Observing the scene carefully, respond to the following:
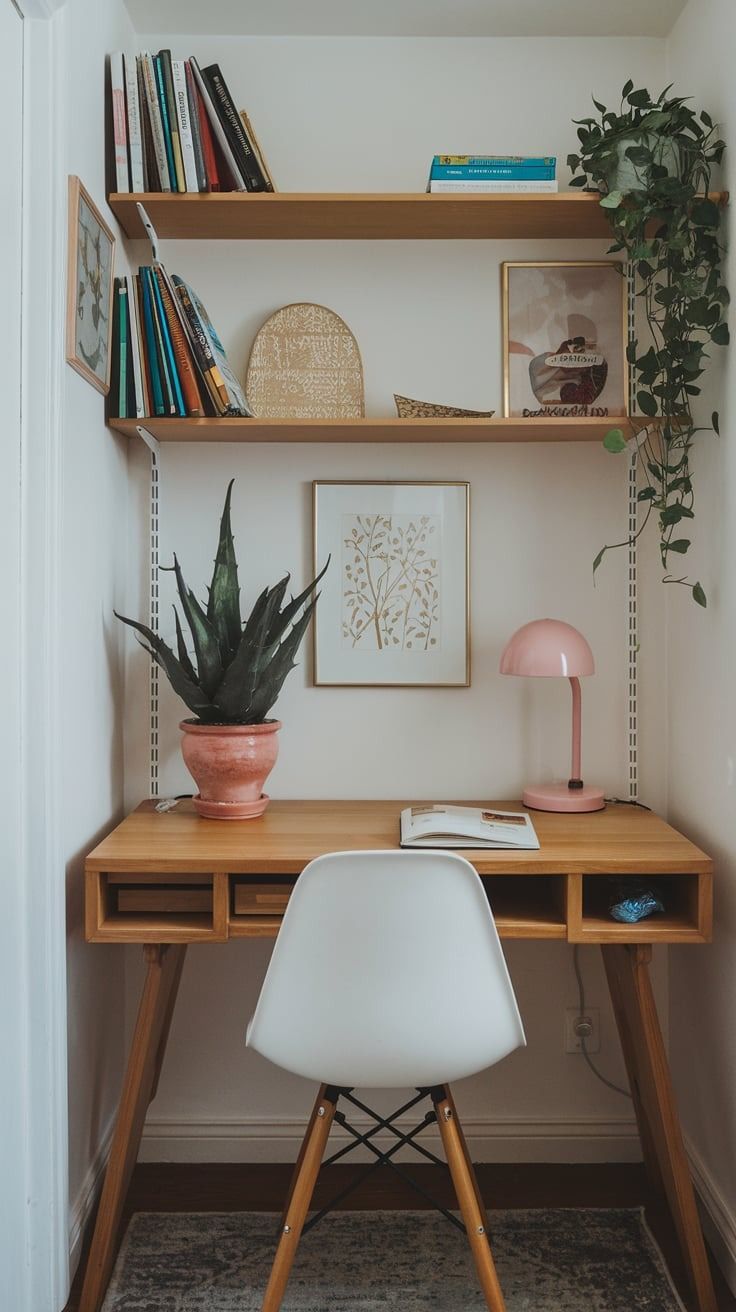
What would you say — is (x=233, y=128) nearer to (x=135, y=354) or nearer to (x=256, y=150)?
(x=256, y=150)

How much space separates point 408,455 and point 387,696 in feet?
1.81

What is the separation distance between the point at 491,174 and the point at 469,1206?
188cm

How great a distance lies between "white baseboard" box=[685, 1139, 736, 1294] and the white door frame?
47.0 inches

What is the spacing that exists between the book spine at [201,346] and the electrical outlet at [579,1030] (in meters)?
1.55

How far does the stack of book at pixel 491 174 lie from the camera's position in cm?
197

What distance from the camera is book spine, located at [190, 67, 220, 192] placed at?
196cm

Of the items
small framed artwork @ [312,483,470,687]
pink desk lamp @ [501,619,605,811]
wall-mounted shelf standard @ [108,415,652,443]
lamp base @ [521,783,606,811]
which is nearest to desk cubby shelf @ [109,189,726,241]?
wall-mounted shelf standard @ [108,415,652,443]

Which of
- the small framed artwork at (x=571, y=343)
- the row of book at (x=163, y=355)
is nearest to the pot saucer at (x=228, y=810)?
the row of book at (x=163, y=355)

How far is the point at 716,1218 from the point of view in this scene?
1884mm

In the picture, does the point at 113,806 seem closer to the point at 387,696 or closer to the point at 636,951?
the point at 387,696

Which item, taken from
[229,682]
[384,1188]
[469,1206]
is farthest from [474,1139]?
→ [229,682]

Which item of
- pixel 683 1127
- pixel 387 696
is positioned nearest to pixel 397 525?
pixel 387 696

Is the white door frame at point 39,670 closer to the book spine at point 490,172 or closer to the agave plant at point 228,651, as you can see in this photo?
the agave plant at point 228,651

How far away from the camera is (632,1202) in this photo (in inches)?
80.9
